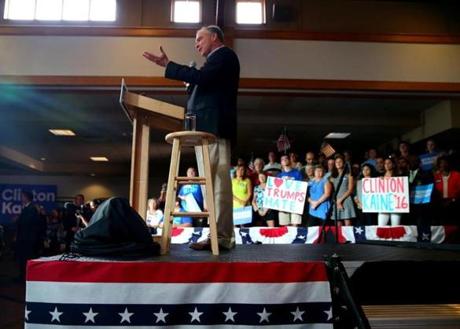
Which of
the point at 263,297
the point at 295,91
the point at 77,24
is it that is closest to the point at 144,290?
the point at 263,297

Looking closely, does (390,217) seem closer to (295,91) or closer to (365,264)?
(295,91)

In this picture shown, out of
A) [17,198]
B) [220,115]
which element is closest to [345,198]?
[220,115]

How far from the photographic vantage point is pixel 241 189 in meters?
5.55

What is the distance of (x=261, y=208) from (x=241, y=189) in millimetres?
362

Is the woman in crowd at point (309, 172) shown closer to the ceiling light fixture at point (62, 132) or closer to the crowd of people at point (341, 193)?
the crowd of people at point (341, 193)

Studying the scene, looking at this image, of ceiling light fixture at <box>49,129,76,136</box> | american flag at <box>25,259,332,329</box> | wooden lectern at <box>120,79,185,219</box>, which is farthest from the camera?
ceiling light fixture at <box>49,129,76,136</box>

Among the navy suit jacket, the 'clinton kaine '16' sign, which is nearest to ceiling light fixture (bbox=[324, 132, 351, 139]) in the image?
the 'clinton kaine '16' sign

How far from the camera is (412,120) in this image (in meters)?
8.41

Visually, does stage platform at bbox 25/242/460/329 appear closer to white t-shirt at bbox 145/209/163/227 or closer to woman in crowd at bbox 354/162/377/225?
woman in crowd at bbox 354/162/377/225

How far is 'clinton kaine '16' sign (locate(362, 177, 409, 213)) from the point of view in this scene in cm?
498

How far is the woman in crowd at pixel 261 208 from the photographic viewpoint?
18.0 feet

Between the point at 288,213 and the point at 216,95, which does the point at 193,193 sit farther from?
the point at 216,95

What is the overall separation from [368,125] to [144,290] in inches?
309

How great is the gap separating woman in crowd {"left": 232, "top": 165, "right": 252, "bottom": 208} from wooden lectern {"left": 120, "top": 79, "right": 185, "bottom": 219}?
3.24 m
